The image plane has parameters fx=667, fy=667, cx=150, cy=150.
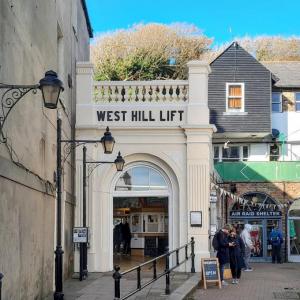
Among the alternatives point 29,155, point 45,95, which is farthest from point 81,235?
point 45,95

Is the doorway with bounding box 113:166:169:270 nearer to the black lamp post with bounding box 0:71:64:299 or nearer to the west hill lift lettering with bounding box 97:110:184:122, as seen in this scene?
the west hill lift lettering with bounding box 97:110:184:122

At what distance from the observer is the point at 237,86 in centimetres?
3422

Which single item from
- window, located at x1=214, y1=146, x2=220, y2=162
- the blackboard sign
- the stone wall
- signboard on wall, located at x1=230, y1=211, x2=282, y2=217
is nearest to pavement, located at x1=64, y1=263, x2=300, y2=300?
the blackboard sign

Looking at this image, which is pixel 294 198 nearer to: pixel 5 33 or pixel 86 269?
pixel 86 269

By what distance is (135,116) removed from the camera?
2125 cm

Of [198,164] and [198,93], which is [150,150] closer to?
[198,164]

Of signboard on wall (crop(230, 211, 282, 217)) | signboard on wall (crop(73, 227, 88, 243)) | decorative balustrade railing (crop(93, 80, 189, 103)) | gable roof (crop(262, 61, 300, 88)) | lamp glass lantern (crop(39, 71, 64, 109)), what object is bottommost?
signboard on wall (crop(73, 227, 88, 243))

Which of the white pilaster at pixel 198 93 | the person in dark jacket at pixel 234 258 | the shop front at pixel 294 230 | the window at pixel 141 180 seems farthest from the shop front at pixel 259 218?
the person in dark jacket at pixel 234 258

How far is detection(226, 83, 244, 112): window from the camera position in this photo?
3391 centimetres

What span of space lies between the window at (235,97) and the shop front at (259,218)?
4.54 meters

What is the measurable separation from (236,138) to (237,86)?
2.67 m

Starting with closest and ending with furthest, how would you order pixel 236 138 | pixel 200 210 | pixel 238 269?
pixel 238 269 → pixel 200 210 → pixel 236 138

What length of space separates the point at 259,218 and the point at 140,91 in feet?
43.6

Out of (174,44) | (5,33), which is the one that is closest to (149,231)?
(5,33)
